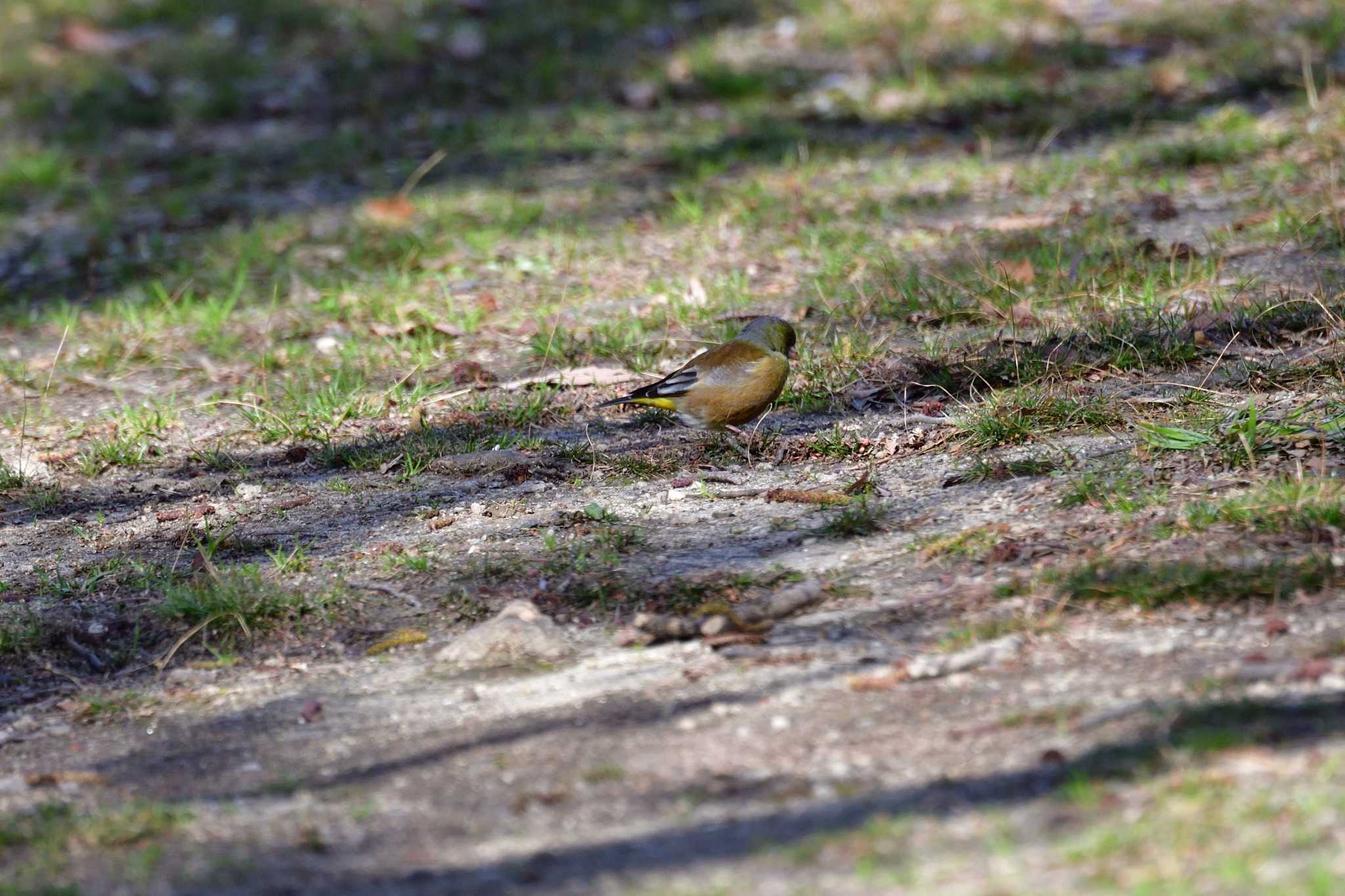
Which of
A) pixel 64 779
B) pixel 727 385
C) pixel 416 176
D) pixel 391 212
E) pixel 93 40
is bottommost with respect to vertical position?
pixel 64 779

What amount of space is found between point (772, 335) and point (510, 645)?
1781mm

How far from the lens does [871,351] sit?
219 inches

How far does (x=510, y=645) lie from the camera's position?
143 inches

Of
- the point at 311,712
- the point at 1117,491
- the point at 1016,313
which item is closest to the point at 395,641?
the point at 311,712

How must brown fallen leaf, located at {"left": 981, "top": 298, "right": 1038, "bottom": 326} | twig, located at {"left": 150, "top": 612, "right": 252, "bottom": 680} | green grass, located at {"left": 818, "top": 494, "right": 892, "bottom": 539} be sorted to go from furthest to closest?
brown fallen leaf, located at {"left": 981, "top": 298, "right": 1038, "bottom": 326} < green grass, located at {"left": 818, "top": 494, "right": 892, "bottom": 539} < twig, located at {"left": 150, "top": 612, "right": 252, "bottom": 680}

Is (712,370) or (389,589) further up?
(712,370)

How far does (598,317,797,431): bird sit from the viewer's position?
480cm

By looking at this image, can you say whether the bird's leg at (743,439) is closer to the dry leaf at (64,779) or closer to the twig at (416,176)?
the dry leaf at (64,779)

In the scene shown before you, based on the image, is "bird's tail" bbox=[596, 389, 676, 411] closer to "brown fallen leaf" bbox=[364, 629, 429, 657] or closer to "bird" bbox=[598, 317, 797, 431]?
"bird" bbox=[598, 317, 797, 431]

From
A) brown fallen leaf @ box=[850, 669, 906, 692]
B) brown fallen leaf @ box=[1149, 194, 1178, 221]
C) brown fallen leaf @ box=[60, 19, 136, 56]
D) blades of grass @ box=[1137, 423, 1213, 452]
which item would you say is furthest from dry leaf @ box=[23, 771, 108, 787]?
brown fallen leaf @ box=[60, 19, 136, 56]

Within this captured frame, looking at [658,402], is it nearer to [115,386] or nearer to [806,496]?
[806,496]

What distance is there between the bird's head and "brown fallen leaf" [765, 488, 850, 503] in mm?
630

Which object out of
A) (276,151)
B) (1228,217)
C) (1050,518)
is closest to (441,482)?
(1050,518)

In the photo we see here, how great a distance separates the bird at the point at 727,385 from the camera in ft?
15.7
